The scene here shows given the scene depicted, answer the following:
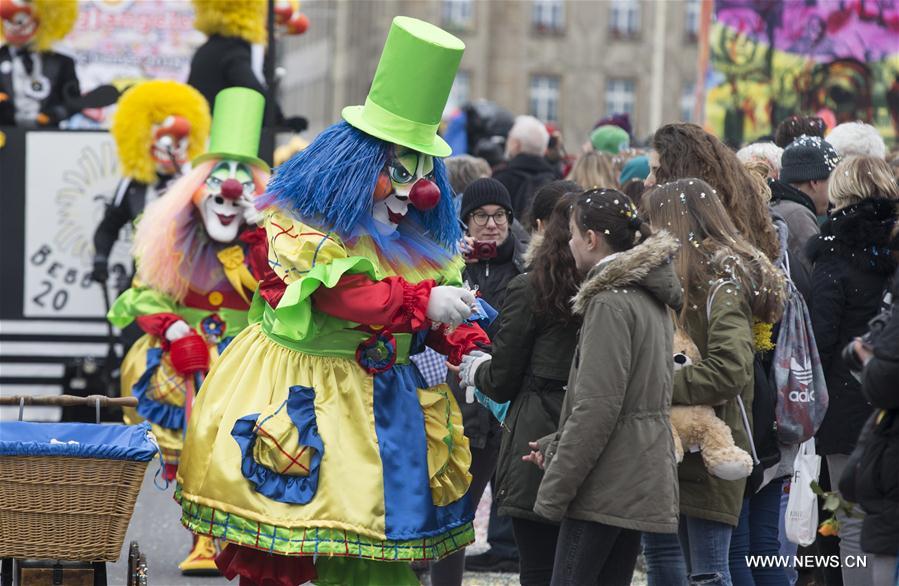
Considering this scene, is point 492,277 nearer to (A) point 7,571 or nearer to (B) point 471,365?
(B) point 471,365

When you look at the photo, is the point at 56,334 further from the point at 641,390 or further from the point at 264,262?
the point at 641,390

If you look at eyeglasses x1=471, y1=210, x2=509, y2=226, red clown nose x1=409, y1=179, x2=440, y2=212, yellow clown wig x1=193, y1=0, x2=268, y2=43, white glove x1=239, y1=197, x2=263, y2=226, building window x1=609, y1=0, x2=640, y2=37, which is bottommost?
building window x1=609, y1=0, x2=640, y2=37

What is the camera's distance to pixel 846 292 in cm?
565

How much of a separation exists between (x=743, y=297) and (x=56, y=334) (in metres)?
6.15

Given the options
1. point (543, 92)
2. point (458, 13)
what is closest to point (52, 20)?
point (543, 92)

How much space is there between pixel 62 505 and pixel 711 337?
2.17 meters

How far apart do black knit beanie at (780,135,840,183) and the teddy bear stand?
1877 millimetres

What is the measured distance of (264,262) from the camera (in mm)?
6699

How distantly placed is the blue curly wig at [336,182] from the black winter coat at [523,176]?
3610mm

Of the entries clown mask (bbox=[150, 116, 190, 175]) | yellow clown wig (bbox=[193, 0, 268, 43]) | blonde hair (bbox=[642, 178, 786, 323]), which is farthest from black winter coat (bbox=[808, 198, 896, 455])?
yellow clown wig (bbox=[193, 0, 268, 43])

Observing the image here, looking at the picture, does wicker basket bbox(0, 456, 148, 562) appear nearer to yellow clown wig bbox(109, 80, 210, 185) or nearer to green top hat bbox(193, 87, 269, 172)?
green top hat bbox(193, 87, 269, 172)

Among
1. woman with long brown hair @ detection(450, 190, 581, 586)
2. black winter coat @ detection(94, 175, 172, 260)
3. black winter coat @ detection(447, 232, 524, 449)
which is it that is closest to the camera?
woman with long brown hair @ detection(450, 190, 581, 586)

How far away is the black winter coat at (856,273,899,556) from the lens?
4.13 meters

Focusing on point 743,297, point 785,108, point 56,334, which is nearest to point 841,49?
point 785,108
